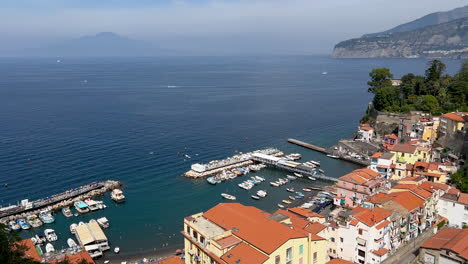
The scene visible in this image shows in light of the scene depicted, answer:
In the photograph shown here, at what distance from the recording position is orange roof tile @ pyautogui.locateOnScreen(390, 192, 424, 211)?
30.1 meters

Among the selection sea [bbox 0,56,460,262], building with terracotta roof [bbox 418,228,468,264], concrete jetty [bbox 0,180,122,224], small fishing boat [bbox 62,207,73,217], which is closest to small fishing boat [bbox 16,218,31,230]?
sea [bbox 0,56,460,262]

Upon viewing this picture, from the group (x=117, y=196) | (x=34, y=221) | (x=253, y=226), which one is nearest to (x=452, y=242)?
(x=253, y=226)

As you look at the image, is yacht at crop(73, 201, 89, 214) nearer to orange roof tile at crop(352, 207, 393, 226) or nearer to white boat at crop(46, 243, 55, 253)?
white boat at crop(46, 243, 55, 253)

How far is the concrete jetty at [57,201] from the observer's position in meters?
38.2

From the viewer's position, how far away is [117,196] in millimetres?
41750

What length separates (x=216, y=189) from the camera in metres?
46.3

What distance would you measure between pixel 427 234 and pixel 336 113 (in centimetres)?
6105

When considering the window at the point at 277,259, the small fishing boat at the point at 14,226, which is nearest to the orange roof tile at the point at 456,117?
the window at the point at 277,259

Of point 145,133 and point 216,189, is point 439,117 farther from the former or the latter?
point 145,133

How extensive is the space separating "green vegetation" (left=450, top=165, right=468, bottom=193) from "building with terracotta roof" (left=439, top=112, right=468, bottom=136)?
28.1ft

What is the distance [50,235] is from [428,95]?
5574 centimetres

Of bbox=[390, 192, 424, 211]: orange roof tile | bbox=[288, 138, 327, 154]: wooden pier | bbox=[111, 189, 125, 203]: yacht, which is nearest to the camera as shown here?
bbox=[390, 192, 424, 211]: orange roof tile

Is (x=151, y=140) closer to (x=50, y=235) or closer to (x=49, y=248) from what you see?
(x=50, y=235)

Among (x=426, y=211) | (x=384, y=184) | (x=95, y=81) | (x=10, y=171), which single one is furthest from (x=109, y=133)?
(x=95, y=81)
